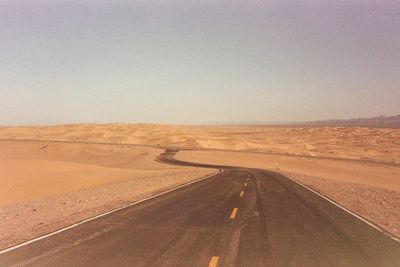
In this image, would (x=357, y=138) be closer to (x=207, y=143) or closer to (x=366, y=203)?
(x=207, y=143)

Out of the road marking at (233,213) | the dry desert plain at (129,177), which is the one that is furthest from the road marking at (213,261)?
the road marking at (233,213)

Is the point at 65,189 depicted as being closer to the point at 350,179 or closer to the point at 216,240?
the point at 216,240

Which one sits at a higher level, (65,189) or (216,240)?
(216,240)

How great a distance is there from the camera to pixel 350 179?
41.1 m

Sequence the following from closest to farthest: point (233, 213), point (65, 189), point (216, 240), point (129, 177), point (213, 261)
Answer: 1. point (213, 261)
2. point (216, 240)
3. point (233, 213)
4. point (65, 189)
5. point (129, 177)

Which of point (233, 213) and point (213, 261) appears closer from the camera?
point (213, 261)

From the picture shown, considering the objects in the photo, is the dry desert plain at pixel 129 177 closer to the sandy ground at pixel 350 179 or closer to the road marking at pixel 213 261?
the sandy ground at pixel 350 179

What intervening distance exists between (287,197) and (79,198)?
34.3ft

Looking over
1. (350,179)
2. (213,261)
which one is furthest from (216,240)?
(350,179)

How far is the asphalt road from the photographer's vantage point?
29.5 feet

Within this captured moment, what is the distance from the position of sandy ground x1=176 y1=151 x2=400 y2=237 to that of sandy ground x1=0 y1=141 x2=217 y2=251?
380 inches

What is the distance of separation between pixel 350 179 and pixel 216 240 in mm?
33383

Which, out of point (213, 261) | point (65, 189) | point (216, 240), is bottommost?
point (65, 189)

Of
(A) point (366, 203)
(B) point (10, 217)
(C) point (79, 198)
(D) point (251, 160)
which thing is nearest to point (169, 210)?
(B) point (10, 217)
